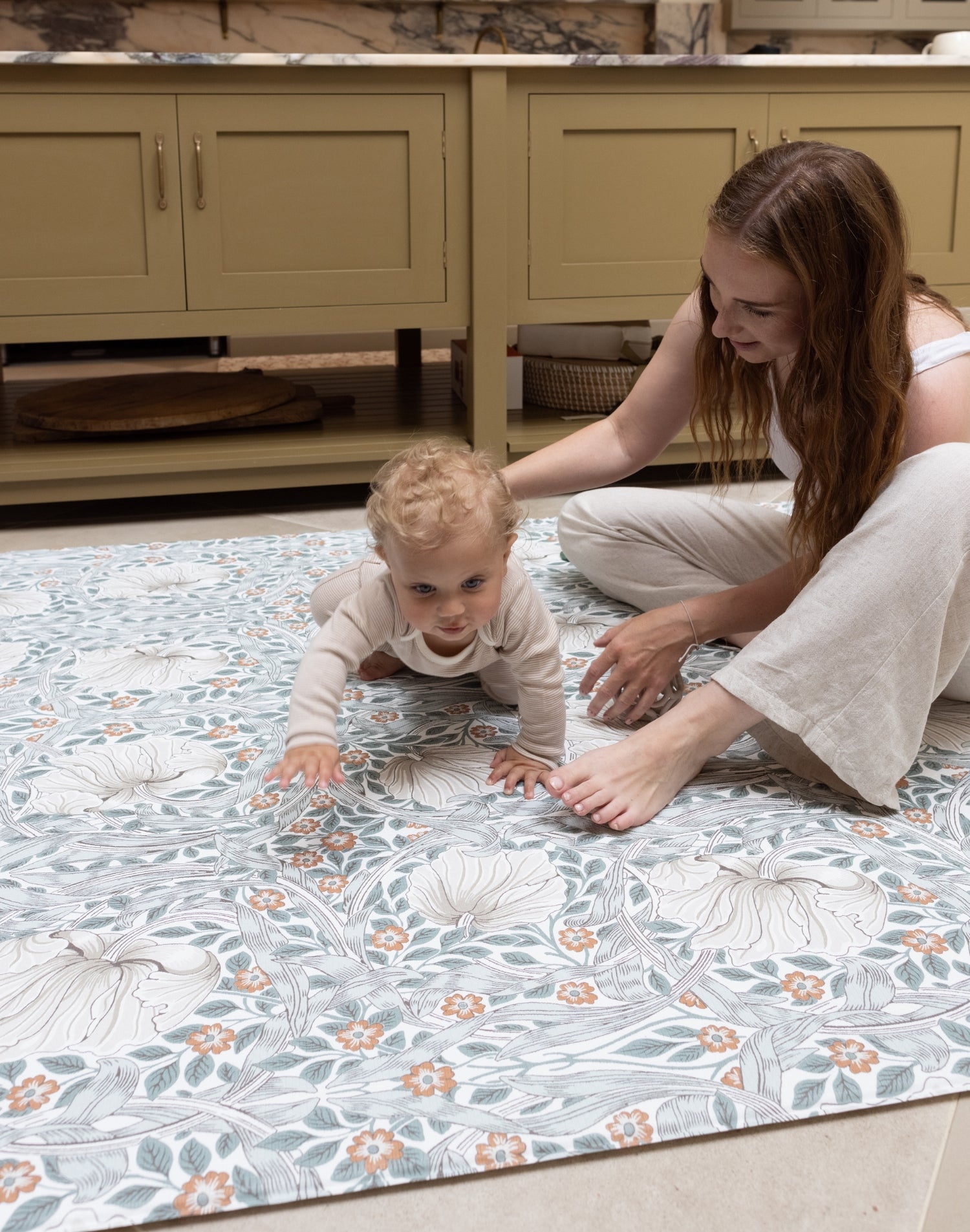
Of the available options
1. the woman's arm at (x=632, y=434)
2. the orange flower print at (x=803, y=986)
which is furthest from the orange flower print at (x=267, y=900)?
the woman's arm at (x=632, y=434)

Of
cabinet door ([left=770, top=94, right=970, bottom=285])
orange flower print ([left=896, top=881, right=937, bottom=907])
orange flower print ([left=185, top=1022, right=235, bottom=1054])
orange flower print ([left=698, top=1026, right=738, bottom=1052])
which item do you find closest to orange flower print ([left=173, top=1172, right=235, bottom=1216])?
orange flower print ([left=185, top=1022, right=235, bottom=1054])

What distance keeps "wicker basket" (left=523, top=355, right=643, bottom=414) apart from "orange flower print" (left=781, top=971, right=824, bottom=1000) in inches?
75.2

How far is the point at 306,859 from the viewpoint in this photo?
119cm

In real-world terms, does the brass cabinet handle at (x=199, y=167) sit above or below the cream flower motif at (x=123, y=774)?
above

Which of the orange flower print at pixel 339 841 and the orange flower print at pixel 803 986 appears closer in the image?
the orange flower print at pixel 803 986

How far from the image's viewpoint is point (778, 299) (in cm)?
123

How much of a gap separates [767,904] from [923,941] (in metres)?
0.13

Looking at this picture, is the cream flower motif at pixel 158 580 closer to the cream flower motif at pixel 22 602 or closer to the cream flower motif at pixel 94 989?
the cream flower motif at pixel 22 602

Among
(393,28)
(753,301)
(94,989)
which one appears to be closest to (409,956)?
(94,989)

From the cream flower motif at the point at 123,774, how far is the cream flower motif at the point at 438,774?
197mm

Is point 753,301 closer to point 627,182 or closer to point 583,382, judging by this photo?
point 627,182

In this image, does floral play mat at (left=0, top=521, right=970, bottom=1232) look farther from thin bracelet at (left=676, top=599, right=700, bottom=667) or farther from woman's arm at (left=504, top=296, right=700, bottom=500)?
woman's arm at (left=504, top=296, right=700, bottom=500)

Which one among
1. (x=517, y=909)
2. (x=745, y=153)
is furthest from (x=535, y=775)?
(x=745, y=153)

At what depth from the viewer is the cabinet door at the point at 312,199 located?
92.6 inches
